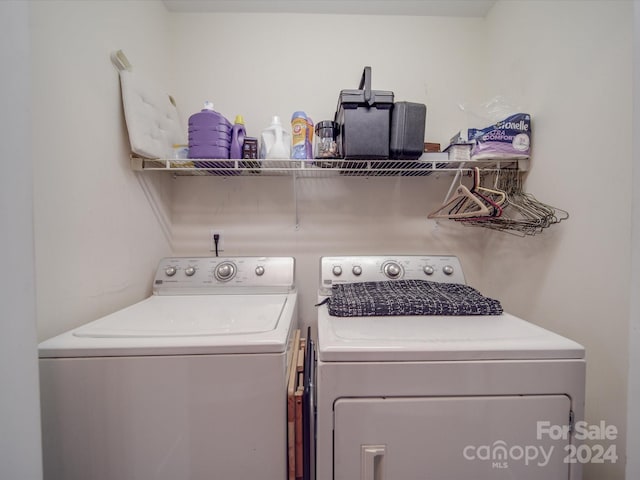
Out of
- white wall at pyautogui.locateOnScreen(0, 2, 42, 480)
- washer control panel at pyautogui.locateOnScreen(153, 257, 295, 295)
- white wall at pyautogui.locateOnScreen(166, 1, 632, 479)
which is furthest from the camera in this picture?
white wall at pyautogui.locateOnScreen(166, 1, 632, 479)

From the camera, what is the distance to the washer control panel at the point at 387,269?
1.22 meters

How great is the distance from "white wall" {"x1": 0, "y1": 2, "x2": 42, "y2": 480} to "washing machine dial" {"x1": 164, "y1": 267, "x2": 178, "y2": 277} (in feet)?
2.35

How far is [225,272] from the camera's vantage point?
Result: 1194 millimetres

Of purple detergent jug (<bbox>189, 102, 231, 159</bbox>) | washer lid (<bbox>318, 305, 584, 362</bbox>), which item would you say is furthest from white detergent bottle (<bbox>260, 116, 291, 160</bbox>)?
washer lid (<bbox>318, 305, 584, 362</bbox>)

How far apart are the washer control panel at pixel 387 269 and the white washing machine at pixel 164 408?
0.63m

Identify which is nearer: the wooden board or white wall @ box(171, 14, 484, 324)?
the wooden board

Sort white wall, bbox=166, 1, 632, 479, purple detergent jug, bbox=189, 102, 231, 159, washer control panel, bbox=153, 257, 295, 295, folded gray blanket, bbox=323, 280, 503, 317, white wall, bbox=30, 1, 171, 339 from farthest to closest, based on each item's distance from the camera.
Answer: white wall, bbox=166, 1, 632, 479 < washer control panel, bbox=153, 257, 295, 295 < purple detergent jug, bbox=189, 102, 231, 159 < folded gray blanket, bbox=323, 280, 503, 317 < white wall, bbox=30, 1, 171, 339

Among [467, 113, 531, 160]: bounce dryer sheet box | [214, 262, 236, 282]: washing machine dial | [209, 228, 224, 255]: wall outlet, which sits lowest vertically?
[214, 262, 236, 282]: washing machine dial

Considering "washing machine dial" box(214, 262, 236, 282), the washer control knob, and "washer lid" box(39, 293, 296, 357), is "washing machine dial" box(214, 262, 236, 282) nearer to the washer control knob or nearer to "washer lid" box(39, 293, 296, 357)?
"washer lid" box(39, 293, 296, 357)

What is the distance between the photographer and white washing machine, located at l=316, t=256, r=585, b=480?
0.60m

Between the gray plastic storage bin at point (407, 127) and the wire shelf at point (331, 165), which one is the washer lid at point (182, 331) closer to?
the wire shelf at point (331, 165)

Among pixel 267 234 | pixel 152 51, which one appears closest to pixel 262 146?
pixel 267 234

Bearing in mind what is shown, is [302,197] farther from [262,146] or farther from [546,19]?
[546,19]

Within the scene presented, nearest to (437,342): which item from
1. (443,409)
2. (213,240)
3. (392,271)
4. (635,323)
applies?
(443,409)
